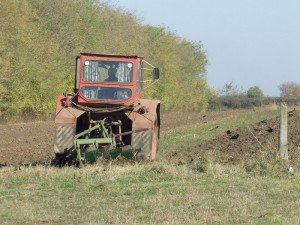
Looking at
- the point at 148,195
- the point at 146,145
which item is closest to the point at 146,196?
the point at 148,195

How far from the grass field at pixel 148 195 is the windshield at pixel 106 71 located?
2.45m

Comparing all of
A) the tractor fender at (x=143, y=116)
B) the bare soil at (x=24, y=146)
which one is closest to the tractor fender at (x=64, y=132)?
the tractor fender at (x=143, y=116)

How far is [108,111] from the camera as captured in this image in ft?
49.8

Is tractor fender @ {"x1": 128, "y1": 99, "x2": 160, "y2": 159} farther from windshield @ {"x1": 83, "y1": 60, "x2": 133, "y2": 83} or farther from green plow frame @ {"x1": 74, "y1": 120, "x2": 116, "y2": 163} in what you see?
windshield @ {"x1": 83, "y1": 60, "x2": 133, "y2": 83}

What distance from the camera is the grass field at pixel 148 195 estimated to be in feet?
28.4

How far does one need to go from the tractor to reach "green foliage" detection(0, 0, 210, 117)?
21.6 meters

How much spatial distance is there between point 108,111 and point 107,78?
2.57 ft

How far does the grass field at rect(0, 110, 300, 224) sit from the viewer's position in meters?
8.65

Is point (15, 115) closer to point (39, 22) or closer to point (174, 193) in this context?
point (39, 22)

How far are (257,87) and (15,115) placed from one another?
250ft

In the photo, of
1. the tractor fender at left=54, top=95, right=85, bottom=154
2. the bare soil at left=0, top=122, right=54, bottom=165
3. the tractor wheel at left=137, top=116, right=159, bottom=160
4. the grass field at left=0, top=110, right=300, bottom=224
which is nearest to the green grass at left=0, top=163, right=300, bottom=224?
the grass field at left=0, top=110, right=300, bottom=224

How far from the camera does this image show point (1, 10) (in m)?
36.9

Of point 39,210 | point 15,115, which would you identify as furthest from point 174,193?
point 15,115

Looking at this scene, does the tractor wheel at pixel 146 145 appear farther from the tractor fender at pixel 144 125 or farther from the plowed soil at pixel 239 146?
the plowed soil at pixel 239 146
